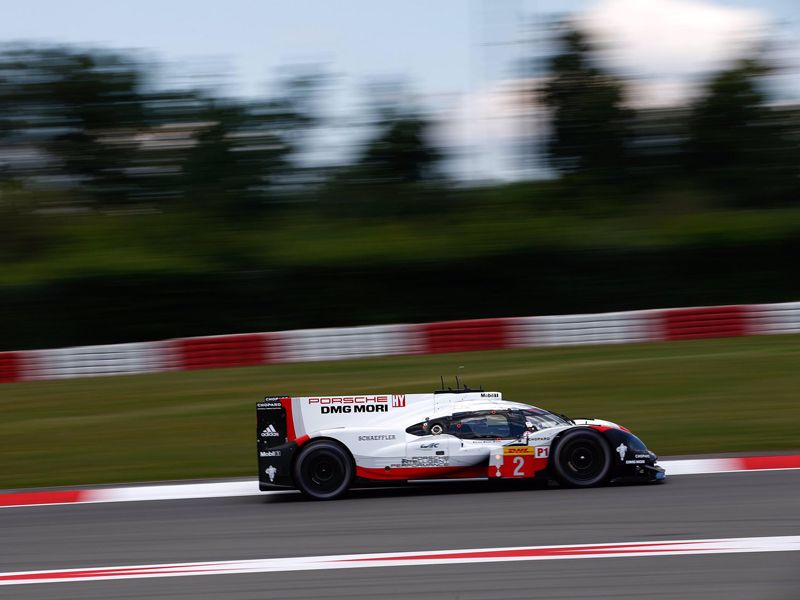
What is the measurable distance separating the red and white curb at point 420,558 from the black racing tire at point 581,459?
1.77 m

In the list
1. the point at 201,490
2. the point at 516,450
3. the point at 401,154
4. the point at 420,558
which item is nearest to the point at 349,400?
the point at 516,450

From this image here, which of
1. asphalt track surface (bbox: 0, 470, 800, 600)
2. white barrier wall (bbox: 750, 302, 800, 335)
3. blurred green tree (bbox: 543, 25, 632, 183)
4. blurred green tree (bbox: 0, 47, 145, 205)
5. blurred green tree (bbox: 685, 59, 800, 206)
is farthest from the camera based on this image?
blurred green tree (bbox: 0, 47, 145, 205)

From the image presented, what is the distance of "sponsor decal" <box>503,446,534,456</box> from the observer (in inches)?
337

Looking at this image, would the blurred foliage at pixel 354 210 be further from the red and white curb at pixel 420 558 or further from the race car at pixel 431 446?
the red and white curb at pixel 420 558

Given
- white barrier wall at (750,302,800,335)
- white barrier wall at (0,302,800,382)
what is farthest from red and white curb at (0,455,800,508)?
white barrier wall at (750,302,800,335)

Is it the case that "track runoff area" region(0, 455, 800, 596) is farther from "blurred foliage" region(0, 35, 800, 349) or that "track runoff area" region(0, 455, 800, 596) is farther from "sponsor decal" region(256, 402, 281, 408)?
"blurred foliage" region(0, 35, 800, 349)

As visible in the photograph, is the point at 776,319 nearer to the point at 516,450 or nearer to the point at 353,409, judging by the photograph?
the point at 516,450

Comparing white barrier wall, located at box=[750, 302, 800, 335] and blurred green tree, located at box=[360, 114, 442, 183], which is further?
blurred green tree, located at box=[360, 114, 442, 183]

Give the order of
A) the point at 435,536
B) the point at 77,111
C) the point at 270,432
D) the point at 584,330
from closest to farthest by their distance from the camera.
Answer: the point at 435,536
the point at 270,432
the point at 584,330
the point at 77,111

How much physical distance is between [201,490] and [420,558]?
367 cm

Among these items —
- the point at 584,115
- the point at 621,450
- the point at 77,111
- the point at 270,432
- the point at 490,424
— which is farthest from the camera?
the point at 77,111

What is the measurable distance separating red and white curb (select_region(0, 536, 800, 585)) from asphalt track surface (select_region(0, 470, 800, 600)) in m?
0.11

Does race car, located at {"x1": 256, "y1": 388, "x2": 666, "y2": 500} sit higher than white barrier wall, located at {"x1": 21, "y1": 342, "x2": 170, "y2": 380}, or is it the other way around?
white barrier wall, located at {"x1": 21, "y1": 342, "x2": 170, "y2": 380}

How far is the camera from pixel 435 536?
7.21m
